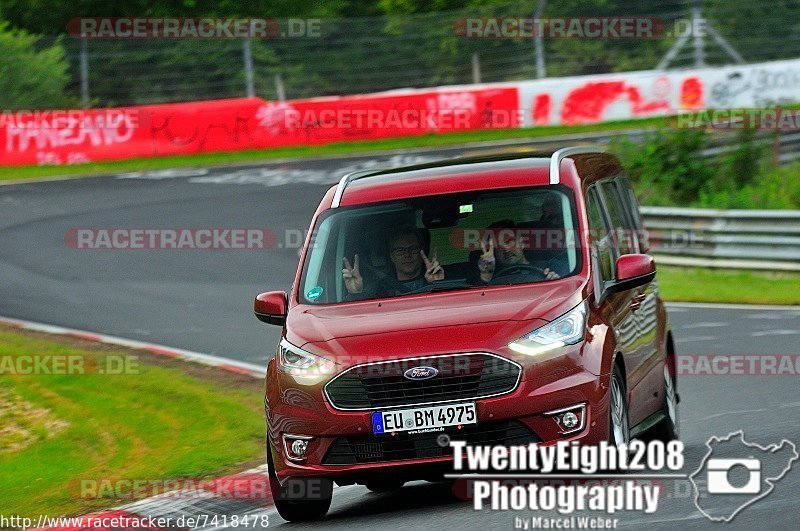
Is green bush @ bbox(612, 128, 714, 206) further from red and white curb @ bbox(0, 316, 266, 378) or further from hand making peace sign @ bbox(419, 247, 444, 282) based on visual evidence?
hand making peace sign @ bbox(419, 247, 444, 282)

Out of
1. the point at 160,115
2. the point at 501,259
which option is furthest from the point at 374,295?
the point at 160,115

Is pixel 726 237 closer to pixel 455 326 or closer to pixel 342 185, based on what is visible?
pixel 342 185

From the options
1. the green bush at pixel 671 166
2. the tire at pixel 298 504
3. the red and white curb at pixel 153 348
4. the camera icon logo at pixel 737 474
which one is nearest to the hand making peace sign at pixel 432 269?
the tire at pixel 298 504

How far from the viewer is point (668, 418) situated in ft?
32.6

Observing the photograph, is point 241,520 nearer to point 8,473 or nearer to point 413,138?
point 8,473

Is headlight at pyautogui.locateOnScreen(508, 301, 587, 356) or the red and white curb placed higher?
headlight at pyautogui.locateOnScreen(508, 301, 587, 356)

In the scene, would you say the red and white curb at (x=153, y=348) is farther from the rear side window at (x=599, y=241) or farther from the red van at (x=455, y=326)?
the rear side window at (x=599, y=241)

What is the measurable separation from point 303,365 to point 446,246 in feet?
4.10

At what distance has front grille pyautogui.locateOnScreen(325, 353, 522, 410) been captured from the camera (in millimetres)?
7789

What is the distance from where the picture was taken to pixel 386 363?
25.8 feet

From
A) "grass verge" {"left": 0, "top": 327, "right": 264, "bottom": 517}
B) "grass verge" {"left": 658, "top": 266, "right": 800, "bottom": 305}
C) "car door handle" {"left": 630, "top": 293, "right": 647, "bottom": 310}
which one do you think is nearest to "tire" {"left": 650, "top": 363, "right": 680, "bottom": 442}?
"car door handle" {"left": 630, "top": 293, "right": 647, "bottom": 310}

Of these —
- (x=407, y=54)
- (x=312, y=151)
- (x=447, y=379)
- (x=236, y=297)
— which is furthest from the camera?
(x=407, y=54)

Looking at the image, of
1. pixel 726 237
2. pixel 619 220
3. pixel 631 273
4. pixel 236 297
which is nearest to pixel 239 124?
pixel 236 297

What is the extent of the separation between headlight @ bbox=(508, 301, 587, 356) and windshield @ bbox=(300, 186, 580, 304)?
0.60 m
